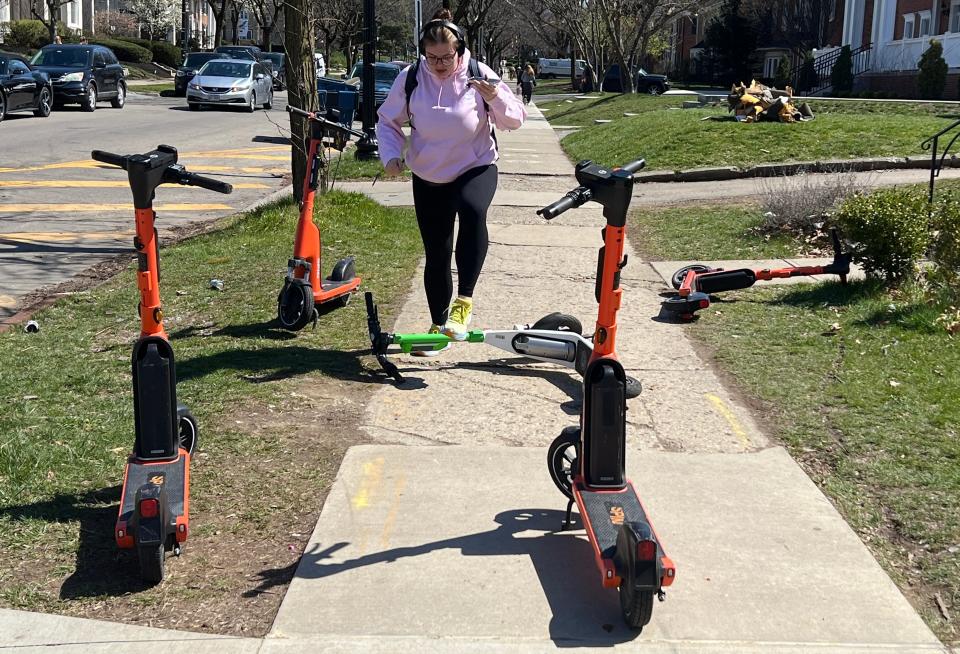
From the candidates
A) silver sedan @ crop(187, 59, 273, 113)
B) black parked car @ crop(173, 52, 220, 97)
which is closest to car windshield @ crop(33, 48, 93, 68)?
silver sedan @ crop(187, 59, 273, 113)

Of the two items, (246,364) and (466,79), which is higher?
(466,79)

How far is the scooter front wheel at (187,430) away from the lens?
4223 mm

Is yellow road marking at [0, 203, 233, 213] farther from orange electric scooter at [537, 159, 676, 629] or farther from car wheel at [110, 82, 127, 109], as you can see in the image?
car wheel at [110, 82, 127, 109]

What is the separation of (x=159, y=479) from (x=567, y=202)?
5.59ft

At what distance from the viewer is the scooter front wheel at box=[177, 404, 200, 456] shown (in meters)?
4.22

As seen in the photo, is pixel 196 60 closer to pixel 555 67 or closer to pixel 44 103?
pixel 44 103

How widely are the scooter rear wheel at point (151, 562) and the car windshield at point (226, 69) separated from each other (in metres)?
30.1

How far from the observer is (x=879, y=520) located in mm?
4000

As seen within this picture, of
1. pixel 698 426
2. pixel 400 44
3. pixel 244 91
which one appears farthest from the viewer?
pixel 400 44

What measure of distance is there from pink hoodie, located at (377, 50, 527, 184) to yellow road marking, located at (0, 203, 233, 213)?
7598mm

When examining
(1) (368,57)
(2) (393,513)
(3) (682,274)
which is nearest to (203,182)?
(2) (393,513)

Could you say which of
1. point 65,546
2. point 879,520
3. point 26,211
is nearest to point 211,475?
point 65,546

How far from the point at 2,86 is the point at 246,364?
21401 mm

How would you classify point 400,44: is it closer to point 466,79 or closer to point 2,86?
point 2,86
